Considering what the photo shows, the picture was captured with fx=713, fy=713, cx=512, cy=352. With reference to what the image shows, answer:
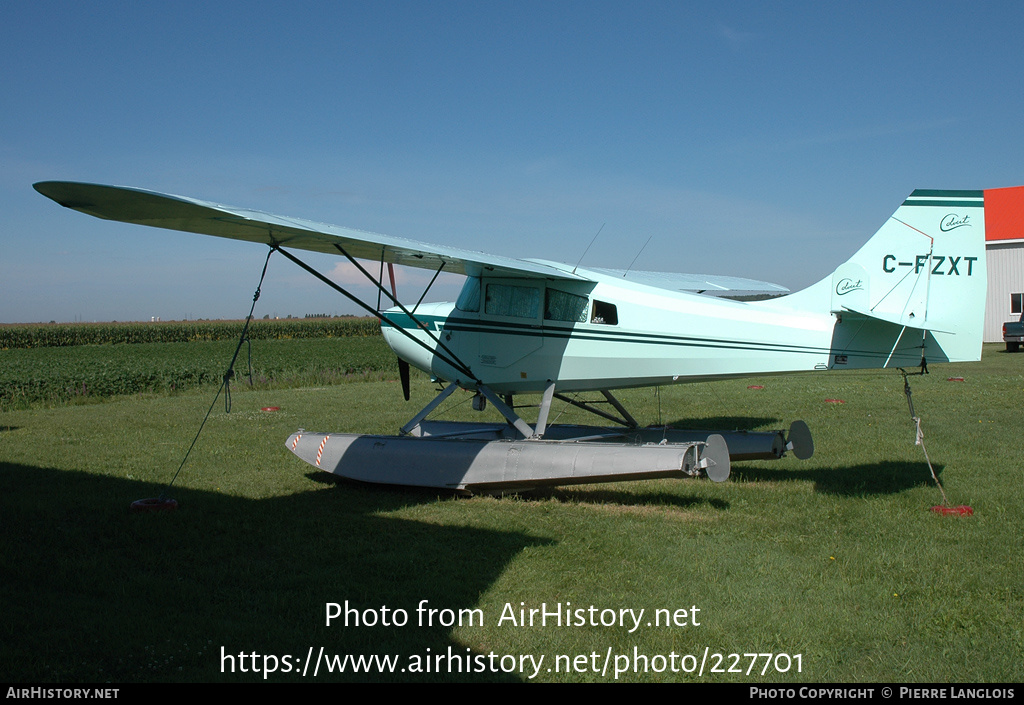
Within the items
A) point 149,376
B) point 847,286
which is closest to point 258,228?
point 847,286

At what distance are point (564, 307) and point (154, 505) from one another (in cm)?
493

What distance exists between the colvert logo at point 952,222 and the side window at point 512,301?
14.1ft

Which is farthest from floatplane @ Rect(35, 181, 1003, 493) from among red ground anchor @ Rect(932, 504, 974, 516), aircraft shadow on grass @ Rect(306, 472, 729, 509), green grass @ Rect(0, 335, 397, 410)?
green grass @ Rect(0, 335, 397, 410)

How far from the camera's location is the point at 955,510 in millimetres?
6887

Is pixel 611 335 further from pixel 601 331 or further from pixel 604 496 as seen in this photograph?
pixel 604 496

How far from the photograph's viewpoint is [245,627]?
4.52 meters

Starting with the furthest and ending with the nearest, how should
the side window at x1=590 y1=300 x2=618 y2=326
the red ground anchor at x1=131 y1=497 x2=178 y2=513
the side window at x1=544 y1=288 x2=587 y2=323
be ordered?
1. the side window at x1=544 y1=288 x2=587 y2=323
2. the side window at x1=590 y1=300 x2=618 y2=326
3. the red ground anchor at x1=131 y1=497 x2=178 y2=513

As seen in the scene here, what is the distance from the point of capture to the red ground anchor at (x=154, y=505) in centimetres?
713

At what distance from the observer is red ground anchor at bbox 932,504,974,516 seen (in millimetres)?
6785

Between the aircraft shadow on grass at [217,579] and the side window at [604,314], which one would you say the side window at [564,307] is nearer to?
the side window at [604,314]

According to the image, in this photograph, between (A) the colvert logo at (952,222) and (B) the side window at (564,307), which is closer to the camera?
(A) the colvert logo at (952,222)

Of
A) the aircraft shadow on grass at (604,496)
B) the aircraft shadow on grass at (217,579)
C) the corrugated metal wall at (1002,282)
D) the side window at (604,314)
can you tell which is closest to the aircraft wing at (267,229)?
the side window at (604,314)

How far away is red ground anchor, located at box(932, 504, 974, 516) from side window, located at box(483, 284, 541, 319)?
15.4ft

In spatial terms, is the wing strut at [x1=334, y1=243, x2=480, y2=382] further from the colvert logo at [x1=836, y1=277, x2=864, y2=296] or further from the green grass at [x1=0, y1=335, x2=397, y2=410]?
the green grass at [x1=0, y1=335, x2=397, y2=410]
